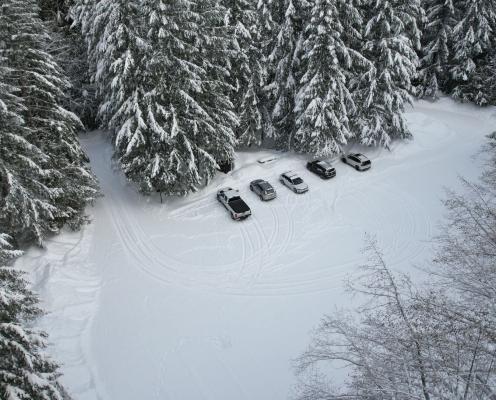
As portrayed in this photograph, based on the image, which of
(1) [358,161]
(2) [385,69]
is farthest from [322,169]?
(2) [385,69]

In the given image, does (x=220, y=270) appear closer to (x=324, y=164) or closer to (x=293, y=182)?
(x=293, y=182)

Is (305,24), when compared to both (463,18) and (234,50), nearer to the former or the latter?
(234,50)

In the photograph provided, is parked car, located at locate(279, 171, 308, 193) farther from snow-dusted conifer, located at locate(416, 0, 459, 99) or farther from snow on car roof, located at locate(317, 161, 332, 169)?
snow-dusted conifer, located at locate(416, 0, 459, 99)

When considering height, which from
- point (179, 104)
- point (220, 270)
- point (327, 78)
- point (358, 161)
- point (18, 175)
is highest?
point (327, 78)

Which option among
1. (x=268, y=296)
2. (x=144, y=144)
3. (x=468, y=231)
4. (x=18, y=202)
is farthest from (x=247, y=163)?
(x=468, y=231)

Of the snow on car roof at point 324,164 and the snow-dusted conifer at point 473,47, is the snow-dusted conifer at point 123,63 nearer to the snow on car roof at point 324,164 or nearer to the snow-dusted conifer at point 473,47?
the snow on car roof at point 324,164

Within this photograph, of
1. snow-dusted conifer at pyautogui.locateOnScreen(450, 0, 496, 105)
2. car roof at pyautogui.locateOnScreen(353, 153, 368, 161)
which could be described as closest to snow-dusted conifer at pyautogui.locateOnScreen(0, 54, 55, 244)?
car roof at pyautogui.locateOnScreen(353, 153, 368, 161)

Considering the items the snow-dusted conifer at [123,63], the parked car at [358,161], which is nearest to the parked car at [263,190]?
the parked car at [358,161]
